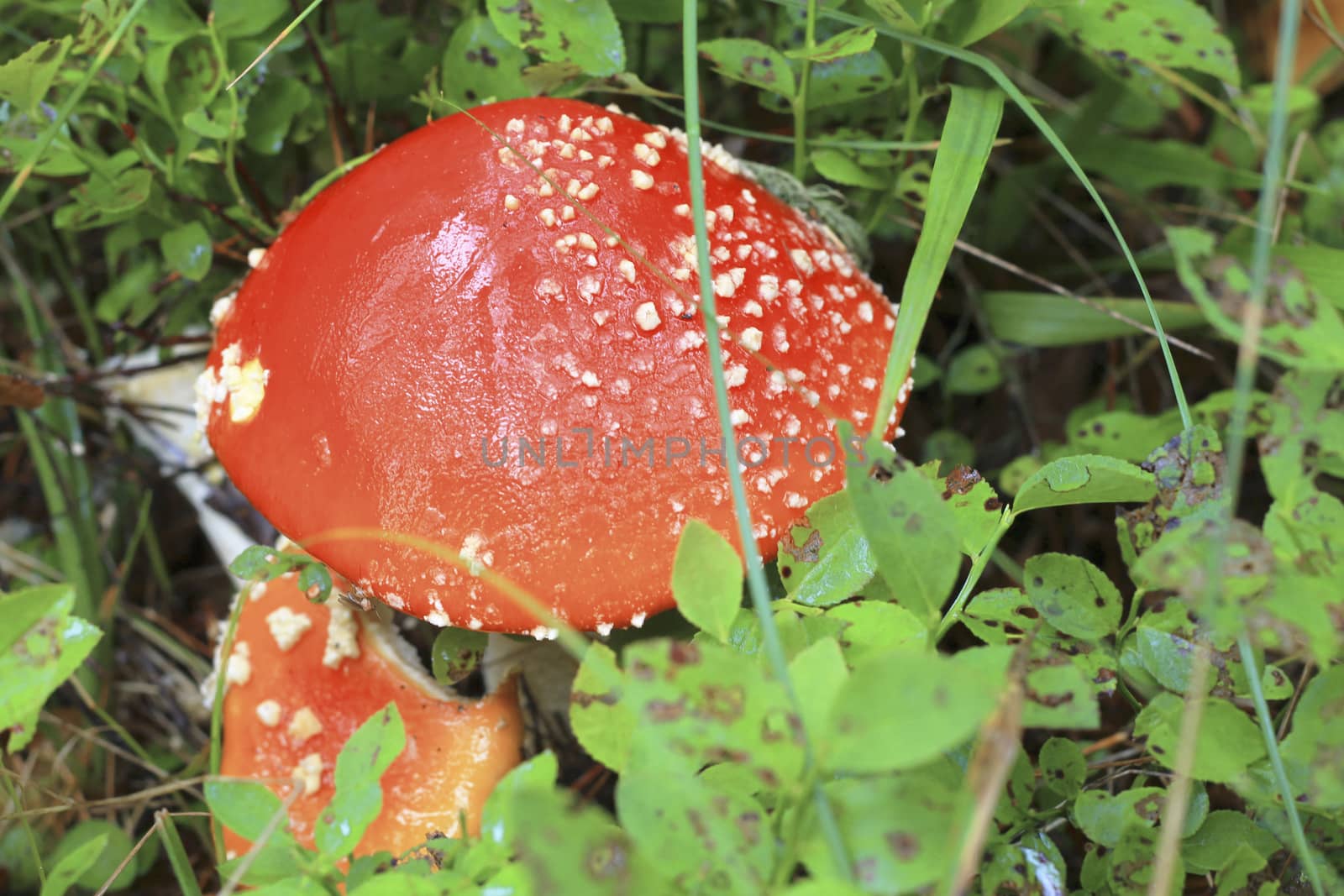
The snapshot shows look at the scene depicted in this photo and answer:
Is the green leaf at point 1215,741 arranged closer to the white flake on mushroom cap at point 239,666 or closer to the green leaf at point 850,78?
the green leaf at point 850,78

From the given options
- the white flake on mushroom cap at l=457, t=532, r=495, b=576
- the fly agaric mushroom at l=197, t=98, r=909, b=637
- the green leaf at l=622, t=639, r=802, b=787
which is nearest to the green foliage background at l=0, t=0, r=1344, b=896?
the green leaf at l=622, t=639, r=802, b=787

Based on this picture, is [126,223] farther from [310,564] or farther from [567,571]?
[567,571]

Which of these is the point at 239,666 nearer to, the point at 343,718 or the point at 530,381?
the point at 343,718

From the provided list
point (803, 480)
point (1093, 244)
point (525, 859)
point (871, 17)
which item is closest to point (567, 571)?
point (803, 480)

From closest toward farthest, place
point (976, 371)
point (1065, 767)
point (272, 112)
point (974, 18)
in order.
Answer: point (1065, 767) < point (974, 18) < point (272, 112) < point (976, 371)

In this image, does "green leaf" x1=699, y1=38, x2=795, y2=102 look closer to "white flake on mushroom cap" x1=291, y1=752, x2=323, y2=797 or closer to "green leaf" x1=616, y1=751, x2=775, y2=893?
"green leaf" x1=616, y1=751, x2=775, y2=893

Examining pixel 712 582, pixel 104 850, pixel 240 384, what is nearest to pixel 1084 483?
pixel 712 582
